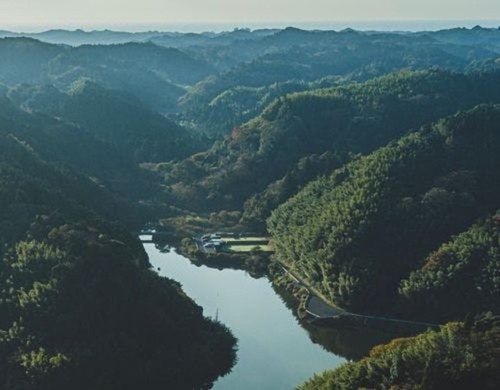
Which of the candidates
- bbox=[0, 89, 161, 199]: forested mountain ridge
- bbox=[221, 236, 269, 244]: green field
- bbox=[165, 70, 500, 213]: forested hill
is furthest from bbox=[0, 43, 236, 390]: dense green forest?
bbox=[0, 89, 161, 199]: forested mountain ridge

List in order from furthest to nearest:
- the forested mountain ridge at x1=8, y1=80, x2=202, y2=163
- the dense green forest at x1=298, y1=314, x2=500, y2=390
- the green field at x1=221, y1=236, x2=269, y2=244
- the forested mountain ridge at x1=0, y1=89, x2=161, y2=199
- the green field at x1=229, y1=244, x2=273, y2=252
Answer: the forested mountain ridge at x1=8, y1=80, x2=202, y2=163 → the forested mountain ridge at x1=0, y1=89, x2=161, y2=199 → the green field at x1=221, y1=236, x2=269, y2=244 → the green field at x1=229, y1=244, x2=273, y2=252 → the dense green forest at x1=298, y1=314, x2=500, y2=390

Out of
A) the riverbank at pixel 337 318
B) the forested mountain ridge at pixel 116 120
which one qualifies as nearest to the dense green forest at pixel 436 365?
the riverbank at pixel 337 318

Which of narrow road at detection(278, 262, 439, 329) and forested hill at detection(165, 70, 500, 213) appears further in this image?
forested hill at detection(165, 70, 500, 213)

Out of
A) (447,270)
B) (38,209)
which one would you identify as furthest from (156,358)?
(447,270)

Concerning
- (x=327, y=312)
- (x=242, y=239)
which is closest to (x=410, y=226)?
(x=327, y=312)

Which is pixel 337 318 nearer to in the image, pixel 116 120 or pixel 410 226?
pixel 410 226

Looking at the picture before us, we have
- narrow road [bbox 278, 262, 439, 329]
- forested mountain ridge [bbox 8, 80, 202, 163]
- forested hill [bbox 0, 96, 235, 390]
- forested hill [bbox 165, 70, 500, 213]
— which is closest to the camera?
forested hill [bbox 0, 96, 235, 390]

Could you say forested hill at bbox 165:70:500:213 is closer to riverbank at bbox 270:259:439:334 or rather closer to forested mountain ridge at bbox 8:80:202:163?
forested mountain ridge at bbox 8:80:202:163

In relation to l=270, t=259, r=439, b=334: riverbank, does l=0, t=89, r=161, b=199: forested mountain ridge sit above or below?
above
